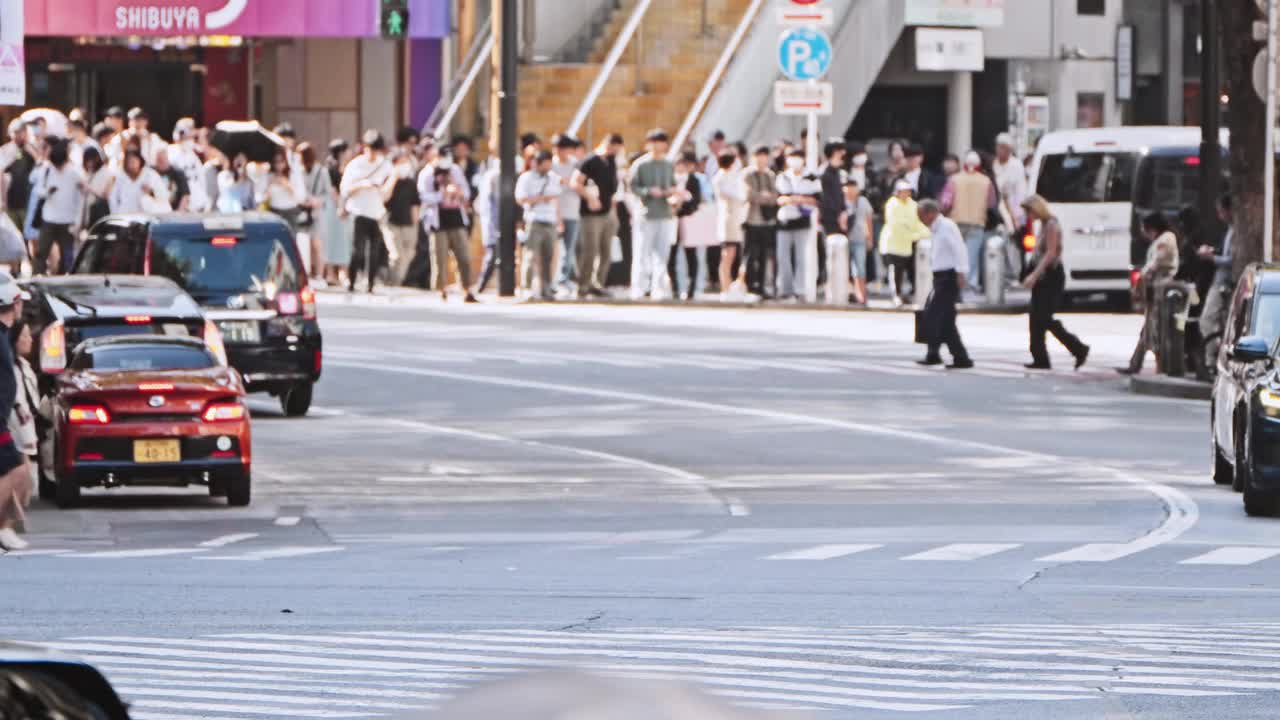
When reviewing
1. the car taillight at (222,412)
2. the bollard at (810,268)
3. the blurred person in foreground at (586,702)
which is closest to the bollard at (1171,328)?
the bollard at (810,268)

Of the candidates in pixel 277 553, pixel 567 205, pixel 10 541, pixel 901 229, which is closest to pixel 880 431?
pixel 277 553

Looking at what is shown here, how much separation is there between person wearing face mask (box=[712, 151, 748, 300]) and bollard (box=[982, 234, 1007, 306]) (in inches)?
117

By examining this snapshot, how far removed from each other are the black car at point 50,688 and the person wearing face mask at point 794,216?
96.4 ft

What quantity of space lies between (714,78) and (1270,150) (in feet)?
53.1

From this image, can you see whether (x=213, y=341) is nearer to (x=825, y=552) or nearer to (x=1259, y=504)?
(x=825, y=552)

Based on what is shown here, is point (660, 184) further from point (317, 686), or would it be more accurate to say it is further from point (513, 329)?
point (317, 686)

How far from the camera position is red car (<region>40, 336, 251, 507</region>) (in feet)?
58.3

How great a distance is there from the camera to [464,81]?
42719mm

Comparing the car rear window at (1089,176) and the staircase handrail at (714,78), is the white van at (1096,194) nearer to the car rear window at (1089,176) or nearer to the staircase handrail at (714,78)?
the car rear window at (1089,176)

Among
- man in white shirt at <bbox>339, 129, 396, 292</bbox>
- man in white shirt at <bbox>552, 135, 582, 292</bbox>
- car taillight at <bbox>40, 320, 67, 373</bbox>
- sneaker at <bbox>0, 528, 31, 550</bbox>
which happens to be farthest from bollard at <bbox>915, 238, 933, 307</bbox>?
sneaker at <bbox>0, 528, 31, 550</bbox>

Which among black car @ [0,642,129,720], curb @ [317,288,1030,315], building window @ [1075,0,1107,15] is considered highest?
building window @ [1075,0,1107,15]

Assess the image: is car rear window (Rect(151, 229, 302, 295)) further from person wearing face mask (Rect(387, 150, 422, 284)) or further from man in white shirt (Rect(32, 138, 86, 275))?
person wearing face mask (Rect(387, 150, 422, 284))

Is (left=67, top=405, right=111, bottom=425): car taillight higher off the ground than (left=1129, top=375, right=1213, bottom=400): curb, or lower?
higher

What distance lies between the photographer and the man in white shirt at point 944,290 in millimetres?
27719
